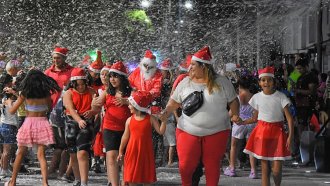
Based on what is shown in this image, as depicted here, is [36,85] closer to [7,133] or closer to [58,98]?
[58,98]

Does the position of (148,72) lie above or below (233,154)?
above

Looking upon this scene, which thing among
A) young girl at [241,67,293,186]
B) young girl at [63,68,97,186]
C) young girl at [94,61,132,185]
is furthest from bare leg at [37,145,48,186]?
young girl at [241,67,293,186]

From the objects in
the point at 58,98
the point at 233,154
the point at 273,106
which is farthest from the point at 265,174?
the point at 58,98

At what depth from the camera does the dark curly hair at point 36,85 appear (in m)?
9.88

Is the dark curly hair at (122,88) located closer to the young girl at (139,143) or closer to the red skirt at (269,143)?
the young girl at (139,143)

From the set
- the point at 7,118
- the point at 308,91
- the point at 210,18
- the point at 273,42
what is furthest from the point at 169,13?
the point at 7,118

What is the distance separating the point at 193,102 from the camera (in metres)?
8.09

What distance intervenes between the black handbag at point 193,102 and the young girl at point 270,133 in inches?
68.5

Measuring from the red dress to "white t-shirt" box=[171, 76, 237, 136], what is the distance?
57 centimetres

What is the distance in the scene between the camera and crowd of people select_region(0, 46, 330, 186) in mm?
8148

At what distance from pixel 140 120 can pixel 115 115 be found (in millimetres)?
658

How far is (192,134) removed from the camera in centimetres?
814

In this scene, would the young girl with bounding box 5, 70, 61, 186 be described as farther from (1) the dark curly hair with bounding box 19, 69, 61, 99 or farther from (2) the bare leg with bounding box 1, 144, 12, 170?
(2) the bare leg with bounding box 1, 144, 12, 170

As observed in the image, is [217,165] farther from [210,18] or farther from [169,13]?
[169,13]
